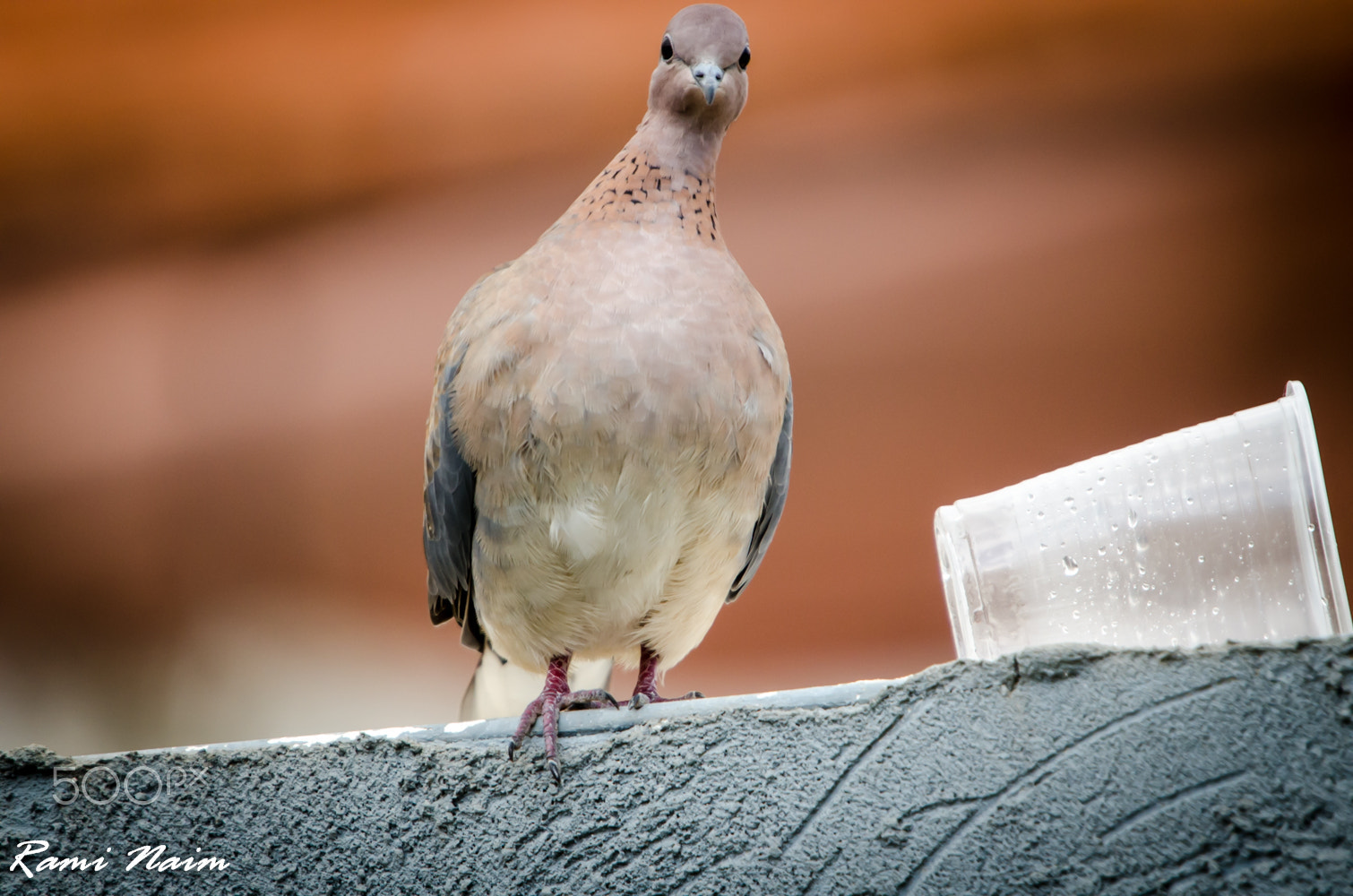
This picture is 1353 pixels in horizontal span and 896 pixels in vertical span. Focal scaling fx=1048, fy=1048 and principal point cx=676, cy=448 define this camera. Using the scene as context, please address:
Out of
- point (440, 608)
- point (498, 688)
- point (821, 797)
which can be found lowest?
point (821, 797)

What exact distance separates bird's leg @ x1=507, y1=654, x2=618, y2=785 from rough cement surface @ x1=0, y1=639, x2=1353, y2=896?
2 cm

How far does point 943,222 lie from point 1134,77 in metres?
0.60

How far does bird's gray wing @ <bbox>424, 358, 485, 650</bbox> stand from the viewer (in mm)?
1440

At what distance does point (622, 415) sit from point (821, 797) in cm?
55

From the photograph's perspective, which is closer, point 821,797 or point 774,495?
point 821,797

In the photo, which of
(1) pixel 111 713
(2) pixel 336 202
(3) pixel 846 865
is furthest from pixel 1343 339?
(1) pixel 111 713

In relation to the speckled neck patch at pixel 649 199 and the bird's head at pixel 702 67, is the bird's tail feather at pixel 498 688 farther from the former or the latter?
the bird's head at pixel 702 67

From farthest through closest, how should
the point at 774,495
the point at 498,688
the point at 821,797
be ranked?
the point at 498,688 < the point at 774,495 < the point at 821,797

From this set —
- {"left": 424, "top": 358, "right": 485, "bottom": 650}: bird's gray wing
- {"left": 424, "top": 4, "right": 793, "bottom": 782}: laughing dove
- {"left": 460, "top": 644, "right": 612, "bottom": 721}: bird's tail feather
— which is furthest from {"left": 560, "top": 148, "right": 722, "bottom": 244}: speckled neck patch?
{"left": 460, "top": 644, "right": 612, "bottom": 721}: bird's tail feather

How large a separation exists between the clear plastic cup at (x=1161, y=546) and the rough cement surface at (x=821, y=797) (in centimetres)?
17

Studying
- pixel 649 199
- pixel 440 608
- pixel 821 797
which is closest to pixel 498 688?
pixel 440 608

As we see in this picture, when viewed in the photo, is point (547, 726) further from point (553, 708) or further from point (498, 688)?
point (498, 688)

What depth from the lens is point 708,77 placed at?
1500 millimetres

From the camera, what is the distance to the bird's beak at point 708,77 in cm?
148
